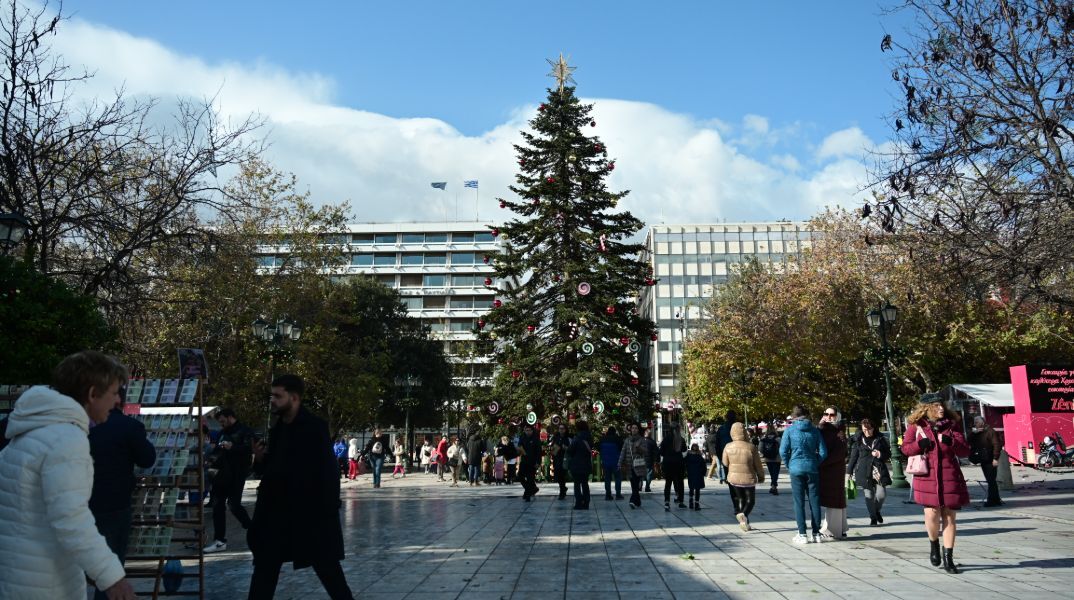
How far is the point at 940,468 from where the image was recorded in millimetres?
8055

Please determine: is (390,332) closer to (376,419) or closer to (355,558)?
(376,419)

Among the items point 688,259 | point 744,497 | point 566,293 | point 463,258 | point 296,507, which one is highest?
point 688,259

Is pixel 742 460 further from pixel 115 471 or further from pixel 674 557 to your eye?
pixel 115 471

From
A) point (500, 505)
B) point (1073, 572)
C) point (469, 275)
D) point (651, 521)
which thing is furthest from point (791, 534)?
point (469, 275)

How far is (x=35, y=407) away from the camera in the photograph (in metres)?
3.10

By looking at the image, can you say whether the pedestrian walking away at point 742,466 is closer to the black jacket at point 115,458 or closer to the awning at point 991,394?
the black jacket at point 115,458

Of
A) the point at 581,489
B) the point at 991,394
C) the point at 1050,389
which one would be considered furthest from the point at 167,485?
the point at 991,394

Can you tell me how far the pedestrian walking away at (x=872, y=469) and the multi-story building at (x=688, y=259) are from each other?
7883 cm

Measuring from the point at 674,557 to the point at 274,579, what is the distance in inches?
213

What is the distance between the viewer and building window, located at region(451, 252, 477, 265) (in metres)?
89.9

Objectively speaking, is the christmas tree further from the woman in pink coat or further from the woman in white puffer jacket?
the woman in white puffer jacket

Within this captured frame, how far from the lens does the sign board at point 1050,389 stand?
25922 mm

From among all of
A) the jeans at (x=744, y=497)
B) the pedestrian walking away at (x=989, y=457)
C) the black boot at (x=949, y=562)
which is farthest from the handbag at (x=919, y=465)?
the pedestrian walking away at (x=989, y=457)

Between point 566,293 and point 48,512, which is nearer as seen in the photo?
point 48,512
